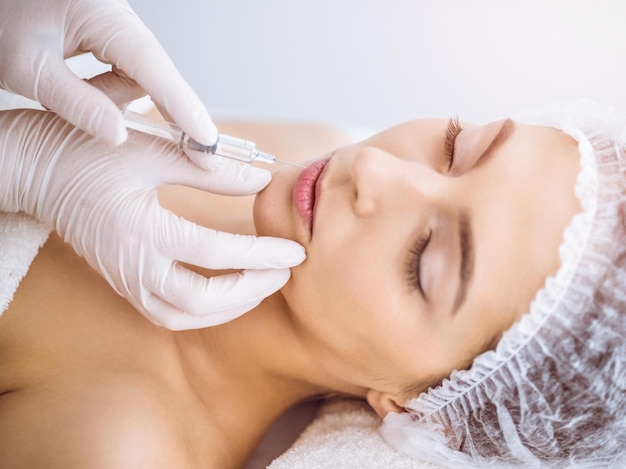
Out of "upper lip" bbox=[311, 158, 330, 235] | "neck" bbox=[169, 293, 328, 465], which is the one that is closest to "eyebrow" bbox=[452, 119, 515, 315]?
"upper lip" bbox=[311, 158, 330, 235]

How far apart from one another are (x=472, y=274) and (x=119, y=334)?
2.33 ft

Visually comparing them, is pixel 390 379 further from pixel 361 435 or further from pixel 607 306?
pixel 607 306

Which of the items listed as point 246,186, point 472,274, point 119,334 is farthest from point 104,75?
point 472,274

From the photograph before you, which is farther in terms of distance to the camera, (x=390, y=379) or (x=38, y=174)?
(x=390, y=379)

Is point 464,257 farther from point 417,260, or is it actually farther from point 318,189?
point 318,189

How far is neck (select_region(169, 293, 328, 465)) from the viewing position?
1292mm

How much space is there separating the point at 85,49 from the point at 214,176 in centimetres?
32

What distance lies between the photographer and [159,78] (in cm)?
104

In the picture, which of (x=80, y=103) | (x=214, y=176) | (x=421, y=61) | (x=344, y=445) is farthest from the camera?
(x=421, y=61)

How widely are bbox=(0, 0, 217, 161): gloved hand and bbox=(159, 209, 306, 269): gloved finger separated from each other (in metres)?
0.12

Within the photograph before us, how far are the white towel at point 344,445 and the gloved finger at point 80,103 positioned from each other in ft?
2.47

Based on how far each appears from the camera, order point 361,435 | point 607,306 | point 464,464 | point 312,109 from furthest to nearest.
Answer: point 312,109
point 361,435
point 464,464
point 607,306

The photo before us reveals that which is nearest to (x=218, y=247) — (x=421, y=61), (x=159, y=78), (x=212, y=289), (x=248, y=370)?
(x=212, y=289)

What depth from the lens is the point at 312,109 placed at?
217 centimetres
